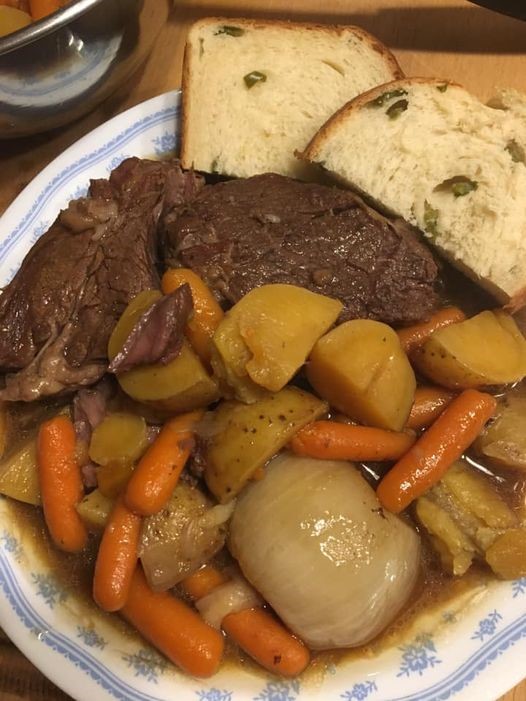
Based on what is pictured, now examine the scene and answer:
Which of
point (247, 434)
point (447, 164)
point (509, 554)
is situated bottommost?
point (509, 554)

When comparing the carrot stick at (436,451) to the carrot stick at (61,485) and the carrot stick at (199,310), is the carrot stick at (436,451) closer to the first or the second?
the carrot stick at (199,310)

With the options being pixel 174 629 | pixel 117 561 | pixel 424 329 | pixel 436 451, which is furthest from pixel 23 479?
pixel 424 329

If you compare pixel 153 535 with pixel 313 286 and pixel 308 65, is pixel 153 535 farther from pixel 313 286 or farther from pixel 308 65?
pixel 308 65

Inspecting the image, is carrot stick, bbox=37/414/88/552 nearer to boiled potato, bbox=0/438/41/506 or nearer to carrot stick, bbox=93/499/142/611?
boiled potato, bbox=0/438/41/506

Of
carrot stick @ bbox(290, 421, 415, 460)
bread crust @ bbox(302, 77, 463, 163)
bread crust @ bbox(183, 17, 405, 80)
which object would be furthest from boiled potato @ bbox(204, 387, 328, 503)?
bread crust @ bbox(183, 17, 405, 80)

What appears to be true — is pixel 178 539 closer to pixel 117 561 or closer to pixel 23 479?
pixel 117 561

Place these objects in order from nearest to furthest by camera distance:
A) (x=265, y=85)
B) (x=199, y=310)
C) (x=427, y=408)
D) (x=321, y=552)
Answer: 1. (x=321, y=552)
2. (x=199, y=310)
3. (x=427, y=408)
4. (x=265, y=85)

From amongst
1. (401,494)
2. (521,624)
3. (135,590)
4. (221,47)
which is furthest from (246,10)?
(521,624)
